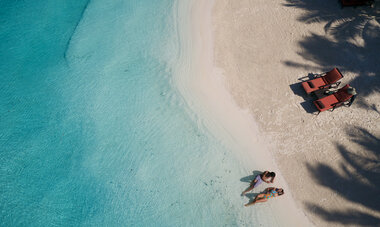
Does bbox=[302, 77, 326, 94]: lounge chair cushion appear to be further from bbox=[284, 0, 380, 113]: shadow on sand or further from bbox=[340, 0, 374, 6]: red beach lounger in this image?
bbox=[340, 0, 374, 6]: red beach lounger

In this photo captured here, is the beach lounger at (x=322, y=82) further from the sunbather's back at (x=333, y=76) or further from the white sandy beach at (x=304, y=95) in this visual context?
the white sandy beach at (x=304, y=95)

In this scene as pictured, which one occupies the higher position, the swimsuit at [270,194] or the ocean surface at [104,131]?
the ocean surface at [104,131]

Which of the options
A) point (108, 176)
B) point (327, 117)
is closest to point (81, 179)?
point (108, 176)

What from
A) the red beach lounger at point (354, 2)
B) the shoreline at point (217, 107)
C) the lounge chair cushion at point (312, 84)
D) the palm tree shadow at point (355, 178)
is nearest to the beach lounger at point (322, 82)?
the lounge chair cushion at point (312, 84)

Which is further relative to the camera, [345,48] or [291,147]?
[345,48]

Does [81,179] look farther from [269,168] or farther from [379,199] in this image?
[379,199]
